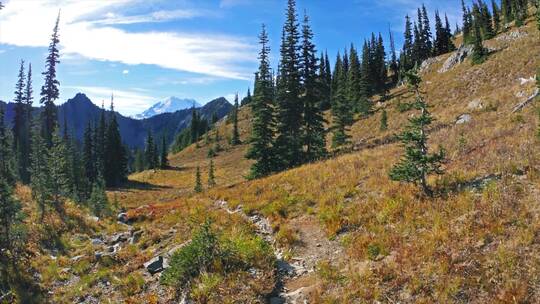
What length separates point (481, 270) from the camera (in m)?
9.14

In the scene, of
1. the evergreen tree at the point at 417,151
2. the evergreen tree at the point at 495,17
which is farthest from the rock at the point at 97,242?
the evergreen tree at the point at 495,17

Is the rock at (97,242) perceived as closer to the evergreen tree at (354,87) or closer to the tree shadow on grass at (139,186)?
the tree shadow on grass at (139,186)

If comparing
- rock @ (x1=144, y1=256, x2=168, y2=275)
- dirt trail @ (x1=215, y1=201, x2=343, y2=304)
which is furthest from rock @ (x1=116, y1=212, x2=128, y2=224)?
dirt trail @ (x1=215, y1=201, x2=343, y2=304)

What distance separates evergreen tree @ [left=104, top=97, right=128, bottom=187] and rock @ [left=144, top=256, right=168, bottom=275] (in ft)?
220

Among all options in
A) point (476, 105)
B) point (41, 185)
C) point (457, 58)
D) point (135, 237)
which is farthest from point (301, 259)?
point (457, 58)

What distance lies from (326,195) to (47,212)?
1658 centimetres

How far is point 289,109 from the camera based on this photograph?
116ft

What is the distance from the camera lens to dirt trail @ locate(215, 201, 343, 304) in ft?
36.2

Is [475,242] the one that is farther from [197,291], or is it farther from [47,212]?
[47,212]

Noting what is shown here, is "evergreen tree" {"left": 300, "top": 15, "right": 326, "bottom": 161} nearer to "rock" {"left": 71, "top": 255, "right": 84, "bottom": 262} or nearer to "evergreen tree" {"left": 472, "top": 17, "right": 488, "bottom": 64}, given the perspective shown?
"rock" {"left": 71, "top": 255, "right": 84, "bottom": 262}

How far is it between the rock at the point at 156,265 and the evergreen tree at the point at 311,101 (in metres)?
21.2

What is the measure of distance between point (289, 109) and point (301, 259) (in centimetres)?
2341

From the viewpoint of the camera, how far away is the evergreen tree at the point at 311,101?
3534 cm

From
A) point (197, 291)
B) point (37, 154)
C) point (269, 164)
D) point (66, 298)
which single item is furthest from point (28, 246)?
point (269, 164)
